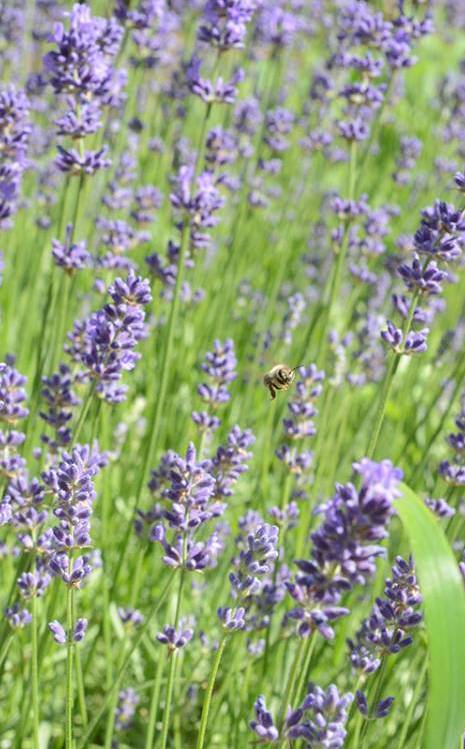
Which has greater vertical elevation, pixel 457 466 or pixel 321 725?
pixel 457 466

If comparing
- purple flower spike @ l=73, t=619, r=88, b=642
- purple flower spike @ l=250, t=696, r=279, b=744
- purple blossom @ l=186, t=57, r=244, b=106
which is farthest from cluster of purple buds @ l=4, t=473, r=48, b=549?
purple blossom @ l=186, t=57, r=244, b=106

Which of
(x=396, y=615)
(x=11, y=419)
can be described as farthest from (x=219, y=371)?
(x=396, y=615)

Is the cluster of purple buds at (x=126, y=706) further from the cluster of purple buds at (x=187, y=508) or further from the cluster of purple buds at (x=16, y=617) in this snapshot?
the cluster of purple buds at (x=187, y=508)

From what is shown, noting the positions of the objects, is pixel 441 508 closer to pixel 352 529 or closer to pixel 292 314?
pixel 352 529

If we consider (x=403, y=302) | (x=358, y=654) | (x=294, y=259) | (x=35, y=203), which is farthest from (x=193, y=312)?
(x=358, y=654)

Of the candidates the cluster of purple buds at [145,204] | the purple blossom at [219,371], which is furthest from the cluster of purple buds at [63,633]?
the cluster of purple buds at [145,204]

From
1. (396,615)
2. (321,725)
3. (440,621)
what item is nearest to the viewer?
(440,621)

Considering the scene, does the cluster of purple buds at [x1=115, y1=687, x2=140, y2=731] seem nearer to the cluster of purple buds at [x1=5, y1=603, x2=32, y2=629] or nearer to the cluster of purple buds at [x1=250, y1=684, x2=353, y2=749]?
the cluster of purple buds at [x1=5, y1=603, x2=32, y2=629]
